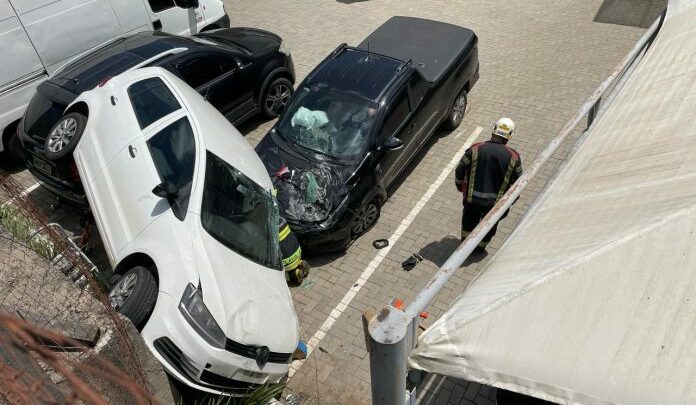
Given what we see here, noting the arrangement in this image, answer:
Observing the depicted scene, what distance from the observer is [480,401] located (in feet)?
16.1

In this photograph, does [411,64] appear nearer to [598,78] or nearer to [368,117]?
[368,117]

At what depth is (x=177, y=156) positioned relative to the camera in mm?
5121

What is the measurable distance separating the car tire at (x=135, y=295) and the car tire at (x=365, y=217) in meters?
2.59

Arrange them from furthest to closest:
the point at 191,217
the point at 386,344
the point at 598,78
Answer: the point at 598,78 < the point at 191,217 < the point at 386,344

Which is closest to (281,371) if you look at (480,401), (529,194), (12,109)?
(480,401)

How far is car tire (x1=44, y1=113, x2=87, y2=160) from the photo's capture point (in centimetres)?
570

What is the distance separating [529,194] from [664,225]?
4.36 m

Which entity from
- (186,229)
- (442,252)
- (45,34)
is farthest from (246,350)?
(45,34)

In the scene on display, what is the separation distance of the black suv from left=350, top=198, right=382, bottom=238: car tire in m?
2.86

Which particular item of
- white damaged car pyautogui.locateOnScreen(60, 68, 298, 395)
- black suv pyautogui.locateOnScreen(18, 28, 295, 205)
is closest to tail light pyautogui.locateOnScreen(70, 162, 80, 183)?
black suv pyautogui.locateOnScreen(18, 28, 295, 205)

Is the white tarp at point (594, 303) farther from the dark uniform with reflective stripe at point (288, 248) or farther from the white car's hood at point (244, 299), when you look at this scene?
the dark uniform with reflective stripe at point (288, 248)

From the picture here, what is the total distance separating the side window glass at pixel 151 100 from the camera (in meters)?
5.54

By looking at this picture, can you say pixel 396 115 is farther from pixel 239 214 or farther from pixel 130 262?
pixel 130 262

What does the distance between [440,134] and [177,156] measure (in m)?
4.39
